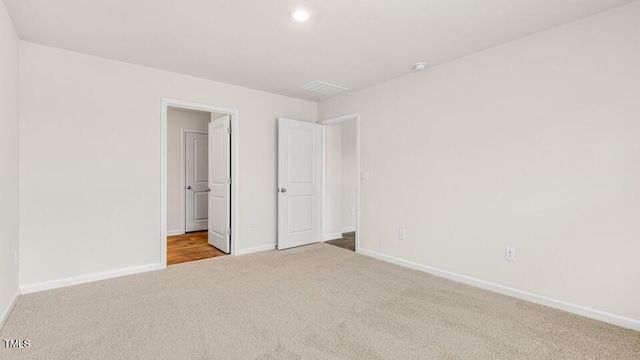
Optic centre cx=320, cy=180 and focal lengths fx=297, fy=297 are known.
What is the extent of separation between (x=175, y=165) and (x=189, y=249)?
2032mm

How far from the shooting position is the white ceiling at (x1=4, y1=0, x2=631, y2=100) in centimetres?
221

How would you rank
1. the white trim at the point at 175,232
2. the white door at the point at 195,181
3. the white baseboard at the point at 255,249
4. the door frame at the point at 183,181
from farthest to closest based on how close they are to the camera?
the white door at the point at 195,181, the door frame at the point at 183,181, the white trim at the point at 175,232, the white baseboard at the point at 255,249

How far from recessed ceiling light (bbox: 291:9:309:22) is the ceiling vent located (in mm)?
1617

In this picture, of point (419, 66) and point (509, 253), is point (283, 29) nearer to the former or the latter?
point (419, 66)

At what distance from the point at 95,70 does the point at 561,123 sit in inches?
177

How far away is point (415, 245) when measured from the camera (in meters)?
3.60

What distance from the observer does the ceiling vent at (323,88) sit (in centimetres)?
405

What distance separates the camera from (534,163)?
8.68 feet

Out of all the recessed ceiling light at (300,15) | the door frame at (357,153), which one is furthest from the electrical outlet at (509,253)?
the recessed ceiling light at (300,15)

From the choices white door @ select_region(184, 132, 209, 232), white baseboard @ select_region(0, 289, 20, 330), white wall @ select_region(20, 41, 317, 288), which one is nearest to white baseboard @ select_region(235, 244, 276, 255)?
white wall @ select_region(20, 41, 317, 288)

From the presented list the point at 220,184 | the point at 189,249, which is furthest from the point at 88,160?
the point at 189,249

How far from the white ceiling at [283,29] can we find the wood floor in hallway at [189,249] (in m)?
2.46

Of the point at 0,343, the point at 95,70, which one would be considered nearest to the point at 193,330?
the point at 0,343

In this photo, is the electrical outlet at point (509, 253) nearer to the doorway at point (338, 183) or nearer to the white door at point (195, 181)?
the doorway at point (338, 183)
